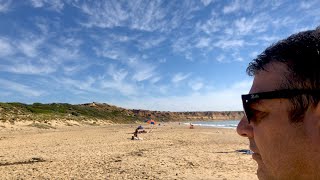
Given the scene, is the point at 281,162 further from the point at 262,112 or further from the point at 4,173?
the point at 4,173

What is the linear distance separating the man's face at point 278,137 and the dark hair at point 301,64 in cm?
3

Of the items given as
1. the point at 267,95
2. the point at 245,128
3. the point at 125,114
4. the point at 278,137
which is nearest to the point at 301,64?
the point at 267,95

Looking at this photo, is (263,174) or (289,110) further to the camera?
(263,174)

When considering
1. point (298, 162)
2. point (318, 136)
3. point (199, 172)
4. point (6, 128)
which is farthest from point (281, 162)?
point (6, 128)

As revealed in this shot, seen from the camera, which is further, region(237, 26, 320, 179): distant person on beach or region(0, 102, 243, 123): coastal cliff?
region(0, 102, 243, 123): coastal cliff

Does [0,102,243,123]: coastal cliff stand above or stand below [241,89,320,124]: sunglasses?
above

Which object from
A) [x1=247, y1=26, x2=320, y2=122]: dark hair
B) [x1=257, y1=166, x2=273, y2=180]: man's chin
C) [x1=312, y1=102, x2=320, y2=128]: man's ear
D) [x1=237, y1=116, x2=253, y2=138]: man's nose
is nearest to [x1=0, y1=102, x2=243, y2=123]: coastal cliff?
[x1=237, y1=116, x2=253, y2=138]: man's nose

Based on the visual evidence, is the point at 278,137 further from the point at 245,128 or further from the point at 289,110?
the point at 245,128

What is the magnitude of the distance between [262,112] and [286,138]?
16 centimetres

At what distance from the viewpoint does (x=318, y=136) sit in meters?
1.17

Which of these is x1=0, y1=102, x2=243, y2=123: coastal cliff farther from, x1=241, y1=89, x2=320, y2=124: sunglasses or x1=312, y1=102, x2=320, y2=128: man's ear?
x1=312, y1=102, x2=320, y2=128: man's ear

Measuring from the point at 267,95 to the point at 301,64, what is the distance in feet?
0.59

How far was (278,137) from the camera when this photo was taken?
4.14 ft

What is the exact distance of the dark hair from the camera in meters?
1.22
